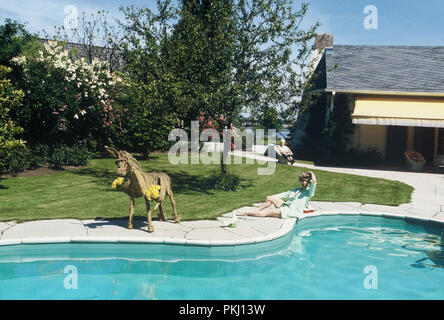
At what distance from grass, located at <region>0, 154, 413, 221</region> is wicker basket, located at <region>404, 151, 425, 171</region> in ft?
15.6

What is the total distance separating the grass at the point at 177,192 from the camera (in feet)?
31.9

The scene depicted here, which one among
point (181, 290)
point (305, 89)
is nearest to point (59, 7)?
point (305, 89)

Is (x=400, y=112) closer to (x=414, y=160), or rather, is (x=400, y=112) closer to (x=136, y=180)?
(x=414, y=160)

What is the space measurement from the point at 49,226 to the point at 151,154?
45.4 ft

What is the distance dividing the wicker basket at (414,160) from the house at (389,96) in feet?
4.73

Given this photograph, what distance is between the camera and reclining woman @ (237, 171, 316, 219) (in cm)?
964

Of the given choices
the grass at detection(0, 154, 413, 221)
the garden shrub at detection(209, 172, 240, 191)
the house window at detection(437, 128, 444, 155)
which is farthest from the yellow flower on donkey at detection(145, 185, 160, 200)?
the house window at detection(437, 128, 444, 155)

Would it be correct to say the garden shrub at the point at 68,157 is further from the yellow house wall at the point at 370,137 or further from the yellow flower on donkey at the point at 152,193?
the yellow house wall at the point at 370,137

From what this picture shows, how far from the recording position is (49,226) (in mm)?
8188

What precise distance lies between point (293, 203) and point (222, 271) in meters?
3.31

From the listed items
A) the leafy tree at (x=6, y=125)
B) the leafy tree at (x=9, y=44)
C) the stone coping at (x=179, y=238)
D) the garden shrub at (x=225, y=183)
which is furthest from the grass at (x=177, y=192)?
the leafy tree at (x=9, y=44)

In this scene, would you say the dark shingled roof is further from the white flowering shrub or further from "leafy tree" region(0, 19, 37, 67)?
"leafy tree" region(0, 19, 37, 67)

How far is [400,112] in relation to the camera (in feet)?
62.2
